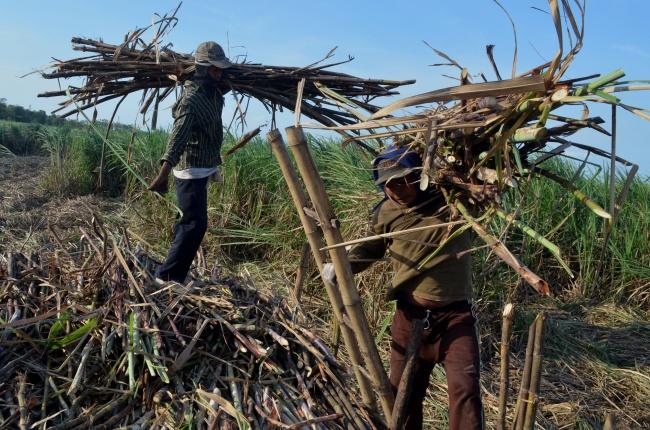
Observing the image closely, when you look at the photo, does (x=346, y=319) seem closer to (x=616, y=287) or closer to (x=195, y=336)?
(x=195, y=336)

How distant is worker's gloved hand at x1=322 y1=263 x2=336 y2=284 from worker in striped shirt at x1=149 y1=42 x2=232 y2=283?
1.50 metres

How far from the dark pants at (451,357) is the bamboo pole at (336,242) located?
15.3 inches

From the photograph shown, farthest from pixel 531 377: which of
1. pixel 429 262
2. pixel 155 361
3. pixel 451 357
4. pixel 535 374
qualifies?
pixel 155 361

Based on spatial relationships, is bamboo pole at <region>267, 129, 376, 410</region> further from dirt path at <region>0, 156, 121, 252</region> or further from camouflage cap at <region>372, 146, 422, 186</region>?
dirt path at <region>0, 156, 121, 252</region>

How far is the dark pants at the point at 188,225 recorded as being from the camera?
10.7 feet

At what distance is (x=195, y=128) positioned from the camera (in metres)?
3.48

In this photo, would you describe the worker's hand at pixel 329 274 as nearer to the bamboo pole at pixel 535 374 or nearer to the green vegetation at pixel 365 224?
the bamboo pole at pixel 535 374

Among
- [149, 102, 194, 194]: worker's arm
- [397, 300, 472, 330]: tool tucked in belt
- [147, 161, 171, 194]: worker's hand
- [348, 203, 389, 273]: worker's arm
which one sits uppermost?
[149, 102, 194, 194]: worker's arm

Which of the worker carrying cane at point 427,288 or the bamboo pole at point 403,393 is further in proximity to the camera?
the worker carrying cane at point 427,288

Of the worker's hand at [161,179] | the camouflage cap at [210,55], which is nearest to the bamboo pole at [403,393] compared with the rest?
the worker's hand at [161,179]

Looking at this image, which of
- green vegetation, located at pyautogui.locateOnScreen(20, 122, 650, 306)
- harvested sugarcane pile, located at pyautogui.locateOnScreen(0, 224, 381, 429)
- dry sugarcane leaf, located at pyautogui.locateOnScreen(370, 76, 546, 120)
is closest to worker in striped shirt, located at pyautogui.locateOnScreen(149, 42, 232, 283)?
green vegetation, located at pyautogui.locateOnScreen(20, 122, 650, 306)

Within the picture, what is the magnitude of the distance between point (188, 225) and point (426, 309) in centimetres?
167

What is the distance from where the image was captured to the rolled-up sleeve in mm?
3393

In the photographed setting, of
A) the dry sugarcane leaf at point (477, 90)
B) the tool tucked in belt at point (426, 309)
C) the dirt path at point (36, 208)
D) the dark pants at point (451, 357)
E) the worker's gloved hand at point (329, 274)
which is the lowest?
the dirt path at point (36, 208)
